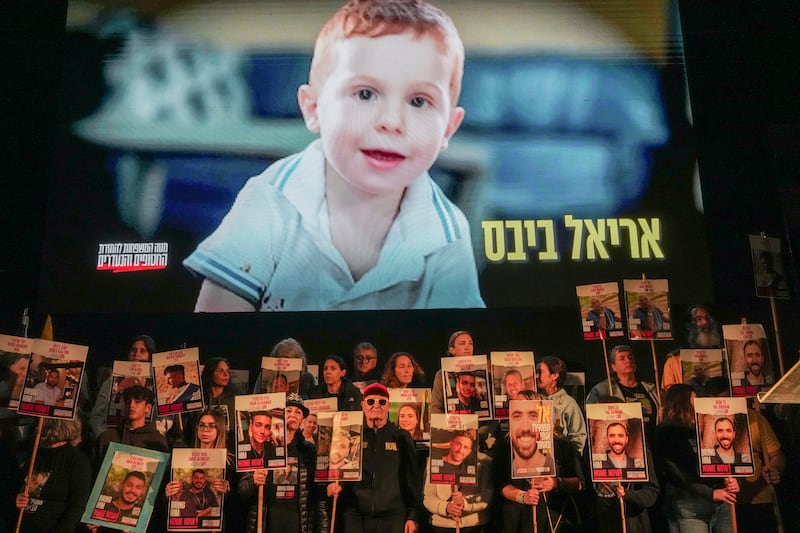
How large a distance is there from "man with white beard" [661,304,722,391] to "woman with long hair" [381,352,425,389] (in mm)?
1427

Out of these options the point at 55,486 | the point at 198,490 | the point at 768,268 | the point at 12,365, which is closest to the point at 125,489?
the point at 198,490

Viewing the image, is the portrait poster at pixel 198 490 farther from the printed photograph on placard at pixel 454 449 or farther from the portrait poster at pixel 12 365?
the printed photograph on placard at pixel 454 449

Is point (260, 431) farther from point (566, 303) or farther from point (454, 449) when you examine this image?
point (566, 303)

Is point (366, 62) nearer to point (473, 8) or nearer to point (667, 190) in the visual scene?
point (473, 8)

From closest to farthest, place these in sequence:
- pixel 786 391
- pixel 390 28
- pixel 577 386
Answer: pixel 786 391, pixel 577 386, pixel 390 28

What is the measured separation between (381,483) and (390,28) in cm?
280

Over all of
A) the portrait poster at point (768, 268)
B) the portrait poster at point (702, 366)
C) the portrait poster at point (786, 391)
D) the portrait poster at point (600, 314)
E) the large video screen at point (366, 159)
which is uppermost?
the large video screen at point (366, 159)

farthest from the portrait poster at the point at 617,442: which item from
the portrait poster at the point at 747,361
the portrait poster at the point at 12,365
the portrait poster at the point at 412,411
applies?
the portrait poster at the point at 12,365

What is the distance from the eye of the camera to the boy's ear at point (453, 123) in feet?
17.7

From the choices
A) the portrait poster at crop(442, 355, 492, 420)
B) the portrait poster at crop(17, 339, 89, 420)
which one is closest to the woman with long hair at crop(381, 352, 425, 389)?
the portrait poster at crop(442, 355, 492, 420)

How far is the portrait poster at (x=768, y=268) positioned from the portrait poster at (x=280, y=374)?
106 inches

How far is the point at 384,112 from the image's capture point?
5281mm

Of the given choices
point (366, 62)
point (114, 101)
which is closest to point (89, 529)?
point (114, 101)

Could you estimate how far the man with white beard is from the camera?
4.99m
